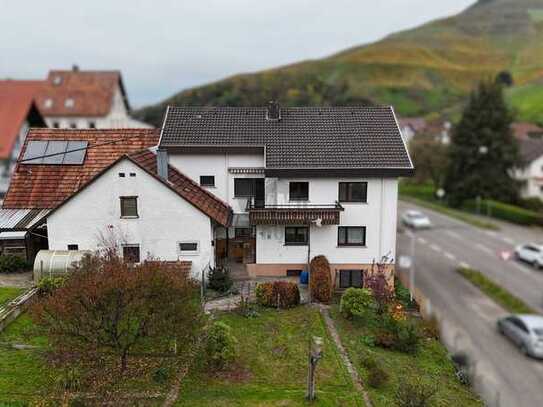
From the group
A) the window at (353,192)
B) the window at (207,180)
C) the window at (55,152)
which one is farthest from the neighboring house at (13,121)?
the window at (353,192)

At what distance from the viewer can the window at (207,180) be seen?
27719 millimetres

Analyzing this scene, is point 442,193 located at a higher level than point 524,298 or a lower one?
higher

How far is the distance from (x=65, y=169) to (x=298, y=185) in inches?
508

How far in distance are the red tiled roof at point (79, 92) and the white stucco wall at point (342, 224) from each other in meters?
49.9

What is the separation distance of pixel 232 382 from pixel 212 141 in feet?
47.6

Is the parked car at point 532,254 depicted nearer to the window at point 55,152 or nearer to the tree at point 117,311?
the tree at point 117,311

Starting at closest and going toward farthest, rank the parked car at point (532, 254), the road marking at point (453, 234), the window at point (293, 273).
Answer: the window at point (293, 273), the parked car at point (532, 254), the road marking at point (453, 234)

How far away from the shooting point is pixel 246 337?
2003 centimetres

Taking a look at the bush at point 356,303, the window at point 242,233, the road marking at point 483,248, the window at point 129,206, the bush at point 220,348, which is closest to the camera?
the bush at point 220,348

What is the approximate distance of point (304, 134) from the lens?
92.5 ft

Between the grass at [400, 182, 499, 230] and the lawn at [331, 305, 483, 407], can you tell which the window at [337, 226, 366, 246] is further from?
the grass at [400, 182, 499, 230]

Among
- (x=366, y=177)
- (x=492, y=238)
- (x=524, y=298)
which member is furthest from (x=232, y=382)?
(x=492, y=238)

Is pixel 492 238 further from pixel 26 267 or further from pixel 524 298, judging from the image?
pixel 26 267

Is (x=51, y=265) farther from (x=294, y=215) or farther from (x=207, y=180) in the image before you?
(x=294, y=215)
